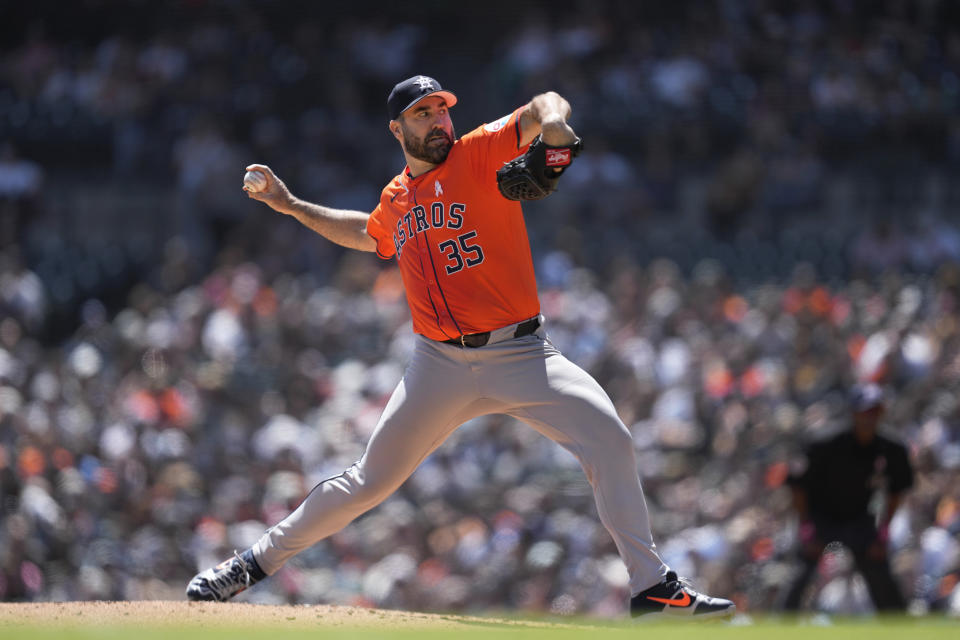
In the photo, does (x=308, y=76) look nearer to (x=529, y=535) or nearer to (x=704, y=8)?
(x=704, y=8)

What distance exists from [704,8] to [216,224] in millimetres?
6269

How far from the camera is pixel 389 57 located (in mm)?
15609

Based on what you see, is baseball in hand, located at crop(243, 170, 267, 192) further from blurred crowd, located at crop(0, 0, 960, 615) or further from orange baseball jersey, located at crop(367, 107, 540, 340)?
blurred crowd, located at crop(0, 0, 960, 615)

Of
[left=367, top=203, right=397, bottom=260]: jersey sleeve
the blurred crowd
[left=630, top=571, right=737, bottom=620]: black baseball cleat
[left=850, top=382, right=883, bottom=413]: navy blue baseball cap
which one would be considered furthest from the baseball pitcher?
the blurred crowd

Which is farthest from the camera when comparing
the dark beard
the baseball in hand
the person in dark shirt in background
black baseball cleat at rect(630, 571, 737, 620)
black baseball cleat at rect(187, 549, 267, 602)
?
the person in dark shirt in background

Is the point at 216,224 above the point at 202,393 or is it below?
above

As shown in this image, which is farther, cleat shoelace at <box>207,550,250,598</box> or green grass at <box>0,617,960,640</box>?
cleat shoelace at <box>207,550,250,598</box>

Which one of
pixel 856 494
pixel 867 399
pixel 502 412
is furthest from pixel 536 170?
pixel 856 494

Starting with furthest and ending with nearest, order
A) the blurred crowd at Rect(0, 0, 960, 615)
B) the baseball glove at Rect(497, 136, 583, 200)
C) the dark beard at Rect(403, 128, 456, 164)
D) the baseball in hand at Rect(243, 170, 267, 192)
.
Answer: the blurred crowd at Rect(0, 0, 960, 615) → the baseball in hand at Rect(243, 170, 267, 192) → the dark beard at Rect(403, 128, 456, 164) → the baseball glove at Rect(497, 136, 583, 200)

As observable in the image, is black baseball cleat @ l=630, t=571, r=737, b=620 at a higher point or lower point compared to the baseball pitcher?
lower

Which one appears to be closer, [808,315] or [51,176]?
[808,315]

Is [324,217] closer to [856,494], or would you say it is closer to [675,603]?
[675,603]

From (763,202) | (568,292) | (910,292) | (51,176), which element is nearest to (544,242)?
(568,292)

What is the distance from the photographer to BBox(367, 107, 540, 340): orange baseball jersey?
478 centimetres
